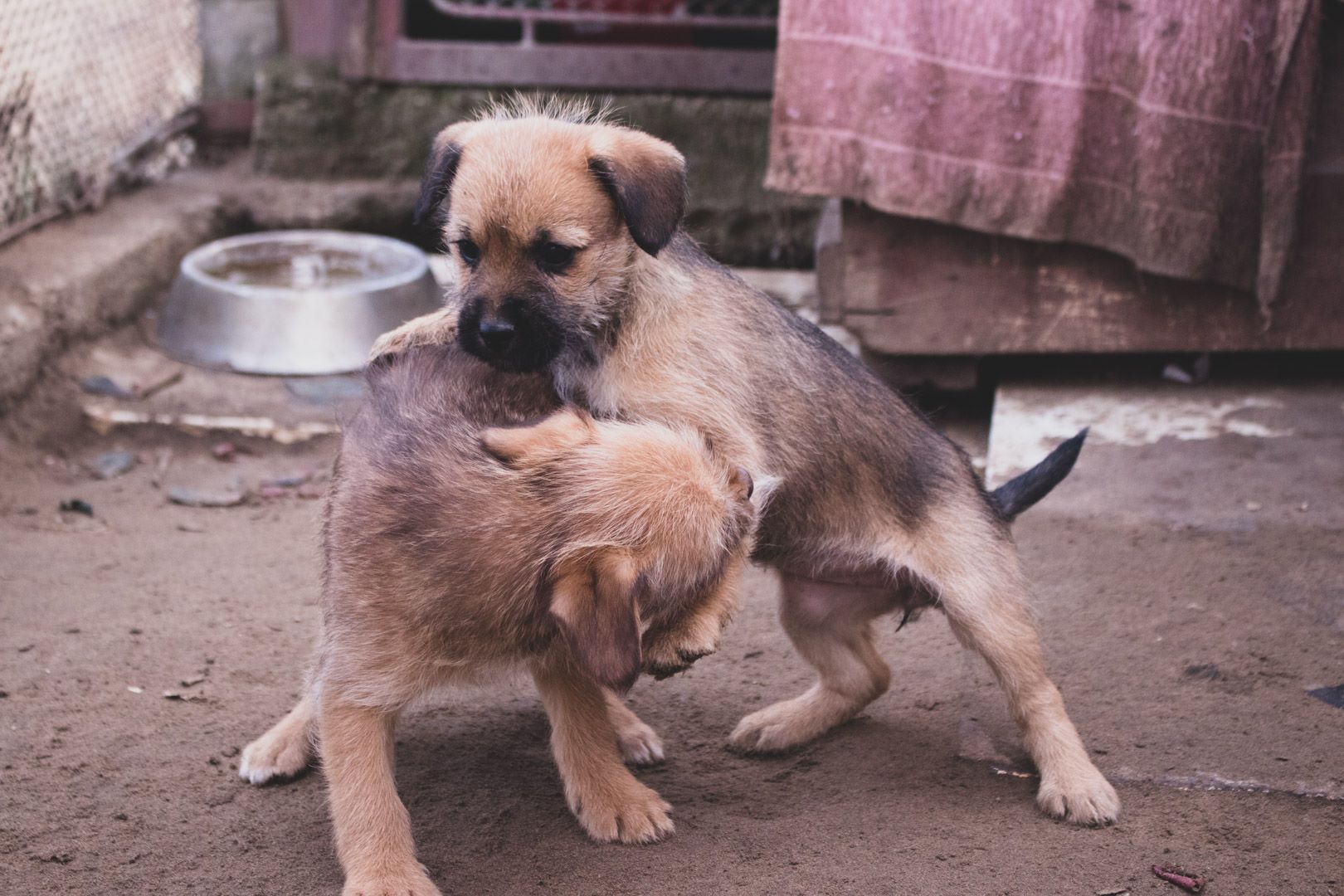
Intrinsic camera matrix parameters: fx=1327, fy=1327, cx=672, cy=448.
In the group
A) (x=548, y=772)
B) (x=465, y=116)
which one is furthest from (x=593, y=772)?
(x=465, y=116)

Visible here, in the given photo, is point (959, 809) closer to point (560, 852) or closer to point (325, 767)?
point (560, 852)

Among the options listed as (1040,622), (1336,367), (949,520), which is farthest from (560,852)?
(1336,367)

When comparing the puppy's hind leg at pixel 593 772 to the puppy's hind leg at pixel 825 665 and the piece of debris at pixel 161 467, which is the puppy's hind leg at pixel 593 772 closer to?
the puppy's hind leg at pixel 825 665

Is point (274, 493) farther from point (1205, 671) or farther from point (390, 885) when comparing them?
point (1205, 671)

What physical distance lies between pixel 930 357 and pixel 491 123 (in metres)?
2.97

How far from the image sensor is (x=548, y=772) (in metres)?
3.70

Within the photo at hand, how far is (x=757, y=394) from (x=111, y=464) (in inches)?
136

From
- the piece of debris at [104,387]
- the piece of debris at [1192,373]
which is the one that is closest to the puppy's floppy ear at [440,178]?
the piece of debris at [104,387]

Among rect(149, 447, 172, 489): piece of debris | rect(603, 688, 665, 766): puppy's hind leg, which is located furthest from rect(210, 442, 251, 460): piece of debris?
rect(603, 688, 665, 766): puppy's hind leg

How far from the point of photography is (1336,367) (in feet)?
19.9

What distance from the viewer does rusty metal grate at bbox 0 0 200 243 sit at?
701 cm

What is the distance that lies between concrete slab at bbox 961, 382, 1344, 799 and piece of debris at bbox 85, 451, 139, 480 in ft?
12.1

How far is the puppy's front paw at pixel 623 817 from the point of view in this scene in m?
3.31

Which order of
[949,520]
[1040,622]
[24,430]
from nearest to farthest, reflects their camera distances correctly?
[949,520]
[1040,622]
[24,430]
